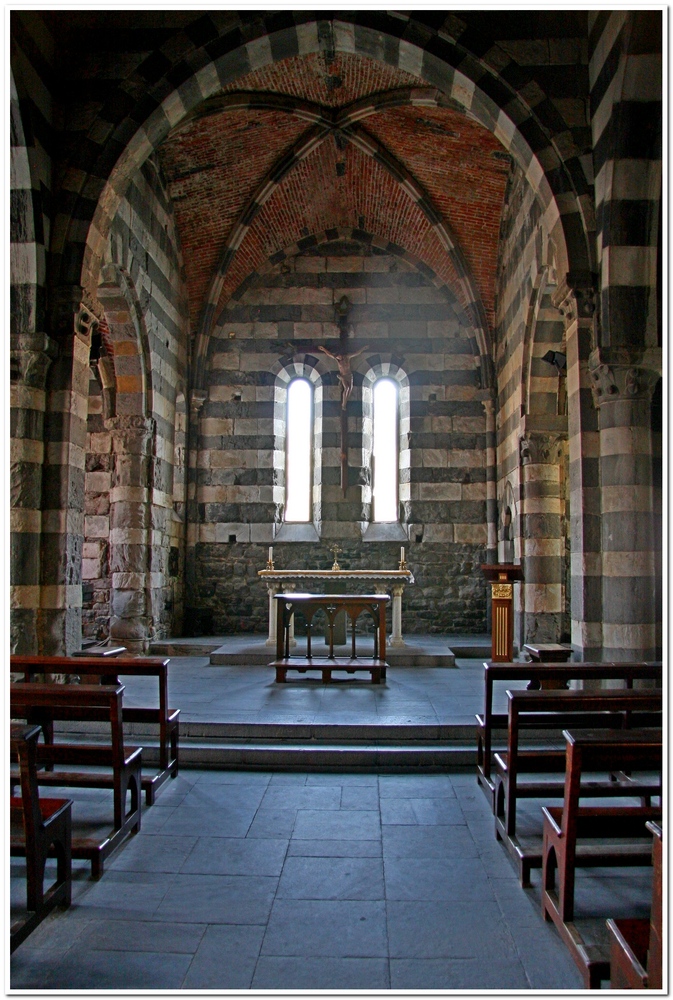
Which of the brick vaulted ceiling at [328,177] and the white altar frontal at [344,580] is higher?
the brick vaulted ceiling at [328,177]

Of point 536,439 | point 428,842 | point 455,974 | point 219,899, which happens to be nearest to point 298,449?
point 536,439

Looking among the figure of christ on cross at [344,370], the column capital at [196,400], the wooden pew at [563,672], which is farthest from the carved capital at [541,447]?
the column capital at [196,400]

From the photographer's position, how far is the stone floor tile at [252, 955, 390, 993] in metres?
2.52

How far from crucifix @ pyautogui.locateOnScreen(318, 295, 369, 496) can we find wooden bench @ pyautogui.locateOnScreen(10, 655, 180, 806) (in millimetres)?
7962

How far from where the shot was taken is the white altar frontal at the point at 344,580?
978 centimetres

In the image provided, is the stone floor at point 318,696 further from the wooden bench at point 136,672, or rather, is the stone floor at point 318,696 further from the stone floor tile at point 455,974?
the stone floor tile at point 455,974

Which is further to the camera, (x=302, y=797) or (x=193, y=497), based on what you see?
(x=193, y=497)

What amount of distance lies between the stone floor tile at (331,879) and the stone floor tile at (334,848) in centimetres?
5

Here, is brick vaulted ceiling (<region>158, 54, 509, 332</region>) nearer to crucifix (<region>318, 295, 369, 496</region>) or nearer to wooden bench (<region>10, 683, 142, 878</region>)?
crucifix (<region>318, 295, 369, 496</region>)

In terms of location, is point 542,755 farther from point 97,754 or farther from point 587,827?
point 97,754

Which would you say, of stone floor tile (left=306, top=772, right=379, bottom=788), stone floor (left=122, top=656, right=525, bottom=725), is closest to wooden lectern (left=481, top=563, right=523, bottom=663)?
stone floor (left=122, top=656, right=525, bottom=725)

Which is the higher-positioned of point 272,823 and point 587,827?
point 587,827

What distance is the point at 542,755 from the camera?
12.9 ft

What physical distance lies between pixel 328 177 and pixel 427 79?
475 cm
